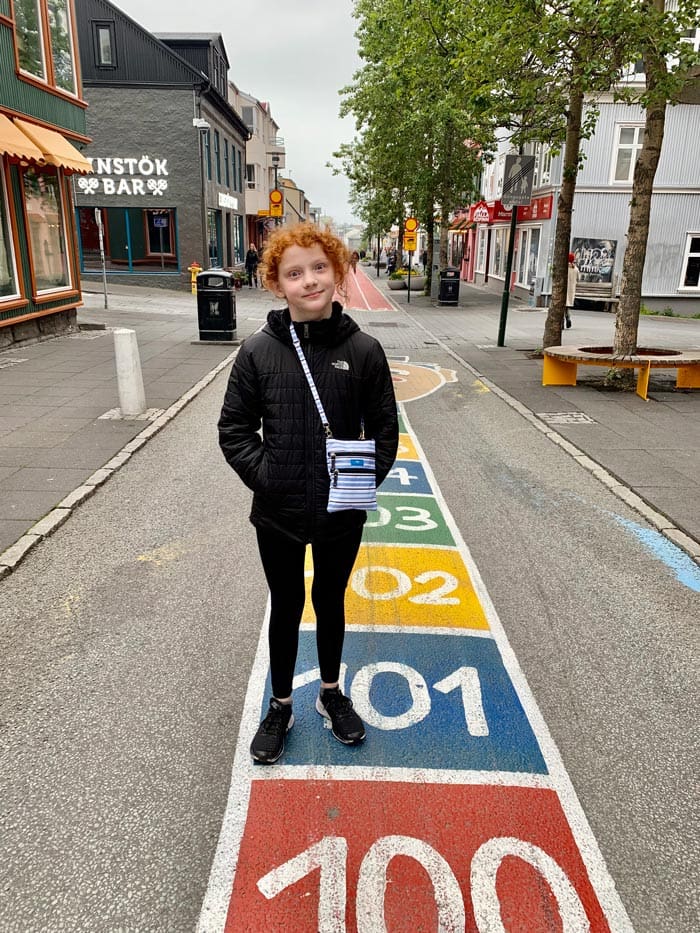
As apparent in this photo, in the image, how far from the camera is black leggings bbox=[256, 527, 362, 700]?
10.1ft

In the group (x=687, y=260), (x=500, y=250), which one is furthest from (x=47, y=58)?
(x=500, y=250)

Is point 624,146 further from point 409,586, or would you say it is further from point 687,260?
point 409,586

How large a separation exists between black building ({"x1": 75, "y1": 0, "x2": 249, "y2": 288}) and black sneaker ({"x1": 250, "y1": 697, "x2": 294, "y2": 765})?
27596 mm

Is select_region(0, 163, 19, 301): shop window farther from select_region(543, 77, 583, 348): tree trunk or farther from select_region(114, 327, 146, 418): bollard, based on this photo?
select_region(543, 77, 583, 348): tree trunk

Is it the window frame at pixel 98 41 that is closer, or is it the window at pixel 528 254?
the window at pixel 528 254

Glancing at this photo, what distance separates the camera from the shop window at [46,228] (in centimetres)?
1445

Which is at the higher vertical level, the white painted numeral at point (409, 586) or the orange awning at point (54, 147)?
the orange awning at point (54, 147)

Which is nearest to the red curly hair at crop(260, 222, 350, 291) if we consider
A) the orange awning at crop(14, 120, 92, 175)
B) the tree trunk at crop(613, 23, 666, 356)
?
the tree trunk at crop(613, 23, 666, 356)

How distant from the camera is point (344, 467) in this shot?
116 inches

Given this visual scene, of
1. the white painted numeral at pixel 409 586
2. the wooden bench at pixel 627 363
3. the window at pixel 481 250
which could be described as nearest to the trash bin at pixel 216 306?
the wooden bench at pixel 627 363

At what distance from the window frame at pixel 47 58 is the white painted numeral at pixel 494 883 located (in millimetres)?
15221

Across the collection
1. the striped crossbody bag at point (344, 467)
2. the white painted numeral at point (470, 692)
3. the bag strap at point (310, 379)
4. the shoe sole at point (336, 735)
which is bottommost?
the white painted numeral at point (470, 692)

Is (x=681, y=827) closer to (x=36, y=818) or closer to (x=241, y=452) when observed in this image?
(x=241, y=452)

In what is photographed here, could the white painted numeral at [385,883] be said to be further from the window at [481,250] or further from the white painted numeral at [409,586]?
the window at [481,250]
